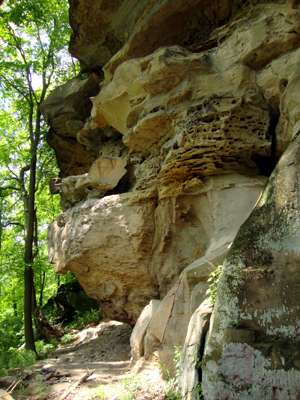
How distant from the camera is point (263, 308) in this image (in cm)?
377

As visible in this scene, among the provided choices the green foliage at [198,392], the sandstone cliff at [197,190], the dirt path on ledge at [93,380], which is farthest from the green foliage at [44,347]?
the green foliage at [198,392]

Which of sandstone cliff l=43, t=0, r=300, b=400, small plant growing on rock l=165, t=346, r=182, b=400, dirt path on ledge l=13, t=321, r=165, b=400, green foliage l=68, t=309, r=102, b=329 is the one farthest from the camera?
green foliage l=68, t=309, r=102, b=329

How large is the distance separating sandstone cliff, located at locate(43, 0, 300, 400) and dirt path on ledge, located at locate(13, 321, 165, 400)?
17.5 inches

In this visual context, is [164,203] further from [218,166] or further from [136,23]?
[136,23]

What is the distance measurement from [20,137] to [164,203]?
11.5 m

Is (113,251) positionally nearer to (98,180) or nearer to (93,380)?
(98,180)

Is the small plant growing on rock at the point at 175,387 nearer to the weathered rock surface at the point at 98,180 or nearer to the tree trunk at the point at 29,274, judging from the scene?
the weathered rock surface at the point at 98,180

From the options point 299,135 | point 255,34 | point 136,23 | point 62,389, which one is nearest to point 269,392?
point 299,135

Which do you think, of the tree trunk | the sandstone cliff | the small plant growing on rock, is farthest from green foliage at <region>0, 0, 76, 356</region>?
the small plant growing on rock

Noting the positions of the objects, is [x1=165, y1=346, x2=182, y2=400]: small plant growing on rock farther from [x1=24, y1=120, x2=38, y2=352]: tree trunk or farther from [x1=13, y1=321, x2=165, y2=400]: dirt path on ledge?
[x1=24, y1=120, x2=38, y2=352]: tree trunk

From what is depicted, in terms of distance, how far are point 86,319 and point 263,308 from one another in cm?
1121

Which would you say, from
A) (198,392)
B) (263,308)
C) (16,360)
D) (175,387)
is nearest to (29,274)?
(16,360)

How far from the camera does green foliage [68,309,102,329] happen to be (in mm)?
13781

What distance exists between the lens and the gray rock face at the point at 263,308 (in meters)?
3.53
